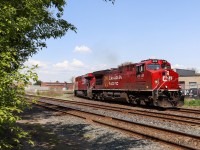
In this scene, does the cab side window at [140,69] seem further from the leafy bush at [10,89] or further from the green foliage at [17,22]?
the leafy bush at [10,89]

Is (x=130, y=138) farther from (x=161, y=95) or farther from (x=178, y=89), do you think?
(x=178, y=89)

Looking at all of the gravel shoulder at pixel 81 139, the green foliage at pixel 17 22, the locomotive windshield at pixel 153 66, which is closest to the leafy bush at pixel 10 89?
the green foliage at pixel 17 22

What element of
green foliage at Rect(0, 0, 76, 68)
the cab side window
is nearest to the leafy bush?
green foliage at Rect(0, 0, 76, 68)

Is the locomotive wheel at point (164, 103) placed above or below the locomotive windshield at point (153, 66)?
below

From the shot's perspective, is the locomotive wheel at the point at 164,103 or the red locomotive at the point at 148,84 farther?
the red locomotive at the point at 148,84

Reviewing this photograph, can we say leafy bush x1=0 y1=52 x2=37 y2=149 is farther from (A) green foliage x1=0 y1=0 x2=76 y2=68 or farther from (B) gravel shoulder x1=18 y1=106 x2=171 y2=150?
(B) gravel shoulder x1=18 y1=106 x2=171 y2=150

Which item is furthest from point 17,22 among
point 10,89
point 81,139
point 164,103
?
point 164,103

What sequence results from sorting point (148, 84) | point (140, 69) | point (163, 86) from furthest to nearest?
point (140, 69) → point (148, 84) → point (163, 86)

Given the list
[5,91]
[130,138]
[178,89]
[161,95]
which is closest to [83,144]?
[130,138]

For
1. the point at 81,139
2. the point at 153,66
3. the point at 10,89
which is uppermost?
the point at 153,66

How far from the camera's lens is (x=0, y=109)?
14.6 feet

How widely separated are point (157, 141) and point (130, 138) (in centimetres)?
117

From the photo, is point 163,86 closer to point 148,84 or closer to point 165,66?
point 148,84

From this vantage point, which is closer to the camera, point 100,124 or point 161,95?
point 100,124
